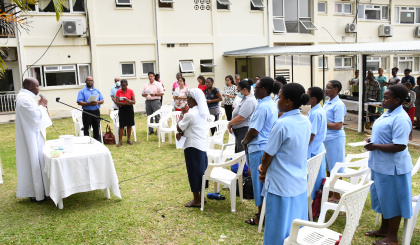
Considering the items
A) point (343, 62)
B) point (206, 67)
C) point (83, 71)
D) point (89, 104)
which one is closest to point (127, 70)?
point (83, 71)

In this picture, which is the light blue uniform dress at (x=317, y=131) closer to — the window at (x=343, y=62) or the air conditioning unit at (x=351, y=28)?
the window at (x=343, y=62)

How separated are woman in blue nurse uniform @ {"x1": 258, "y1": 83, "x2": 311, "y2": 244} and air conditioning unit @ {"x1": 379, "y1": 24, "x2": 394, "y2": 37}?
20.1 metres

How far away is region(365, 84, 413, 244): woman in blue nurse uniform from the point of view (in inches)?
144

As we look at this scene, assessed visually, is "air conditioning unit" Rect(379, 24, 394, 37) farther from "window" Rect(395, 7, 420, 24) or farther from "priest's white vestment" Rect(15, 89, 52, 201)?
"priest's white vestment" Rect(15, 89, 52, 201)

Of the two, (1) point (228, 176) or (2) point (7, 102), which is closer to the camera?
(1) point (228, 176)

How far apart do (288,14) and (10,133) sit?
14072 mm

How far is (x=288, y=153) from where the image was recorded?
3.06 m

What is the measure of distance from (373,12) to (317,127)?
19198mm

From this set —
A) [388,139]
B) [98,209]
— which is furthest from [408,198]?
[98,209]

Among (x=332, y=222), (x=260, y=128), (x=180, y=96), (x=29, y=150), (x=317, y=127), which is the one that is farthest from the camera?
(x=180, y=96)

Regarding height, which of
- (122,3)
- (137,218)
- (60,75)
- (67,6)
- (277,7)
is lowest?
(137,218)

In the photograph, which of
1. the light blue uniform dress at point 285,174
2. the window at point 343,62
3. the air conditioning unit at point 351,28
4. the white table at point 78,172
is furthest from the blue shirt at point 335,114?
the air conditioning unit at point 351,28

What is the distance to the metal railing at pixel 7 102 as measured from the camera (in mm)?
14680

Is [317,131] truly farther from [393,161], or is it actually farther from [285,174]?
[285,174]
